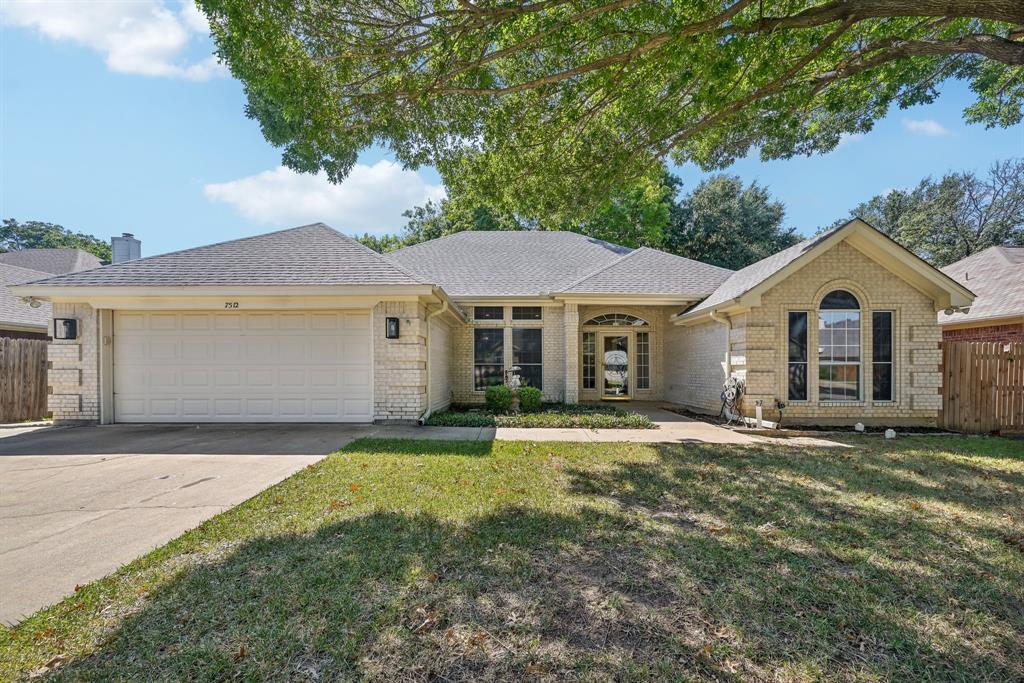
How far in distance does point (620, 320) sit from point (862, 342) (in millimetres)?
6714

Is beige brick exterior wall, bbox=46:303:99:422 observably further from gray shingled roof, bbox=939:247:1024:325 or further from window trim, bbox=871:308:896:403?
gray shingled roof, bbox=939:247:1024:325

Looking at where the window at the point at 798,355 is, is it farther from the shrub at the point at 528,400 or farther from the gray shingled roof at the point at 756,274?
the shrub at the point at 528,400

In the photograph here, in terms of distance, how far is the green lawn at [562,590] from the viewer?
2389mm

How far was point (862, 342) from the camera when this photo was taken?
1020cm

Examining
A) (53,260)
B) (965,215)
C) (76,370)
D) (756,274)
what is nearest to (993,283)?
(756,274)

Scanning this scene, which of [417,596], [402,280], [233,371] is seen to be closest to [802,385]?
[402,280]

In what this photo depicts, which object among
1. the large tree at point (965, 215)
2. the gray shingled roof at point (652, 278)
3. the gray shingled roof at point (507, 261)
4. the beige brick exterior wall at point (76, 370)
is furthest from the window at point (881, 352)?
the large tree at point (965, 215)

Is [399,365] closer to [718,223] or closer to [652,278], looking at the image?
[652,278]

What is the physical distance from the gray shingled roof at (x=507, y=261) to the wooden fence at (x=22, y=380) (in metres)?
9.59

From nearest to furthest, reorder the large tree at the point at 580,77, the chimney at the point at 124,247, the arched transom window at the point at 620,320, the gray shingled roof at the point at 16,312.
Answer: the large tree at the point at 580,77
the gray shingled roof at the point at 16,312
the arched transom window at the point at 620,320
the chimney at the point at 124,247

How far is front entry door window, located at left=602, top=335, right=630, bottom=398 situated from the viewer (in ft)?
50.6

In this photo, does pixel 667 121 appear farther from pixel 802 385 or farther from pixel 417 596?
pixel 417 596

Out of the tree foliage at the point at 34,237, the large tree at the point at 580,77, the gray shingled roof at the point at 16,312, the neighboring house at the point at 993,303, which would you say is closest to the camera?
the large tree at the point at 580,77

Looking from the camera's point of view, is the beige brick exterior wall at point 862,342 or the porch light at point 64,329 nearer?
the porch light at point 64,329
